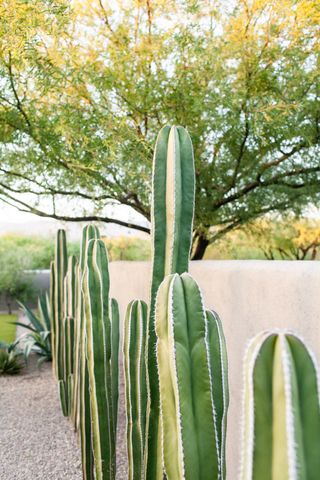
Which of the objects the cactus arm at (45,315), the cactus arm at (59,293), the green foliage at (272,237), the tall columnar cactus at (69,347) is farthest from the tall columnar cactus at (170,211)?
the cactus arm at (45,315)

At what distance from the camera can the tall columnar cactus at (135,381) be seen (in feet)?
7.50

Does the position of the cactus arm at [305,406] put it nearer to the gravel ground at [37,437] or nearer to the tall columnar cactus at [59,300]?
the gravel ground at [37,437]

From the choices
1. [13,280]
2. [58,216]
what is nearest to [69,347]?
[58,216]

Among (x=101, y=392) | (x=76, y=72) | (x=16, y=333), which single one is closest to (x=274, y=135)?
(x=76, y=72)

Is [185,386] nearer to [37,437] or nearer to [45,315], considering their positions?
[37,437]

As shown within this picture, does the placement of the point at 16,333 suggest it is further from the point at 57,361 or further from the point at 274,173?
the point at 274,173

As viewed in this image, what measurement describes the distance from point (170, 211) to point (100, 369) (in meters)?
0.89

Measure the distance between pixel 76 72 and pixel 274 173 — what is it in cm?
207

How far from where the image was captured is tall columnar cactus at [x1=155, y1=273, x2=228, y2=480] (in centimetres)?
143

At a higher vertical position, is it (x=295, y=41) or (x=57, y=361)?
(x=295, y=41)

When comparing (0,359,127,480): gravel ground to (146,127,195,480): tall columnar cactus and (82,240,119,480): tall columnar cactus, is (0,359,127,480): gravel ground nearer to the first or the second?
(82,240,119,480): tall columnar cactus

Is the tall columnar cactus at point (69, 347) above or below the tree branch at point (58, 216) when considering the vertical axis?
below

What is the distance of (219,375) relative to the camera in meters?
1.79

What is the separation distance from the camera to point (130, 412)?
2.32 meters
